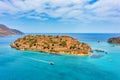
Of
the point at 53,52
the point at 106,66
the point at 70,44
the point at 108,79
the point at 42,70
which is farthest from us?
the point at 70,44

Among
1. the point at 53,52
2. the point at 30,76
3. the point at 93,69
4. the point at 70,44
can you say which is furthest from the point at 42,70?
the point at 70,44

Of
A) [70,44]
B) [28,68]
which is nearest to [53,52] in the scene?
[70,44]

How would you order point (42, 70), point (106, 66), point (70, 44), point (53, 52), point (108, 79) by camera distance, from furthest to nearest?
point (70, 44) → point (53, 52) → point (106, 66) → point (42, 70) → point (108, 79)

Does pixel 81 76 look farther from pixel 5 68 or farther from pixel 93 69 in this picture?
pixel 5 68

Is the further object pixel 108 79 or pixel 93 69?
pixel 93 69

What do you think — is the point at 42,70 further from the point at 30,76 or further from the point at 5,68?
the point at 5,68

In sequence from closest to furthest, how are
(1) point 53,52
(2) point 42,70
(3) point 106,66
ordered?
(2) point 42,70
(3) point 106,66
(1) point 53,52

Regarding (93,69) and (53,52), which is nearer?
(93,69)
